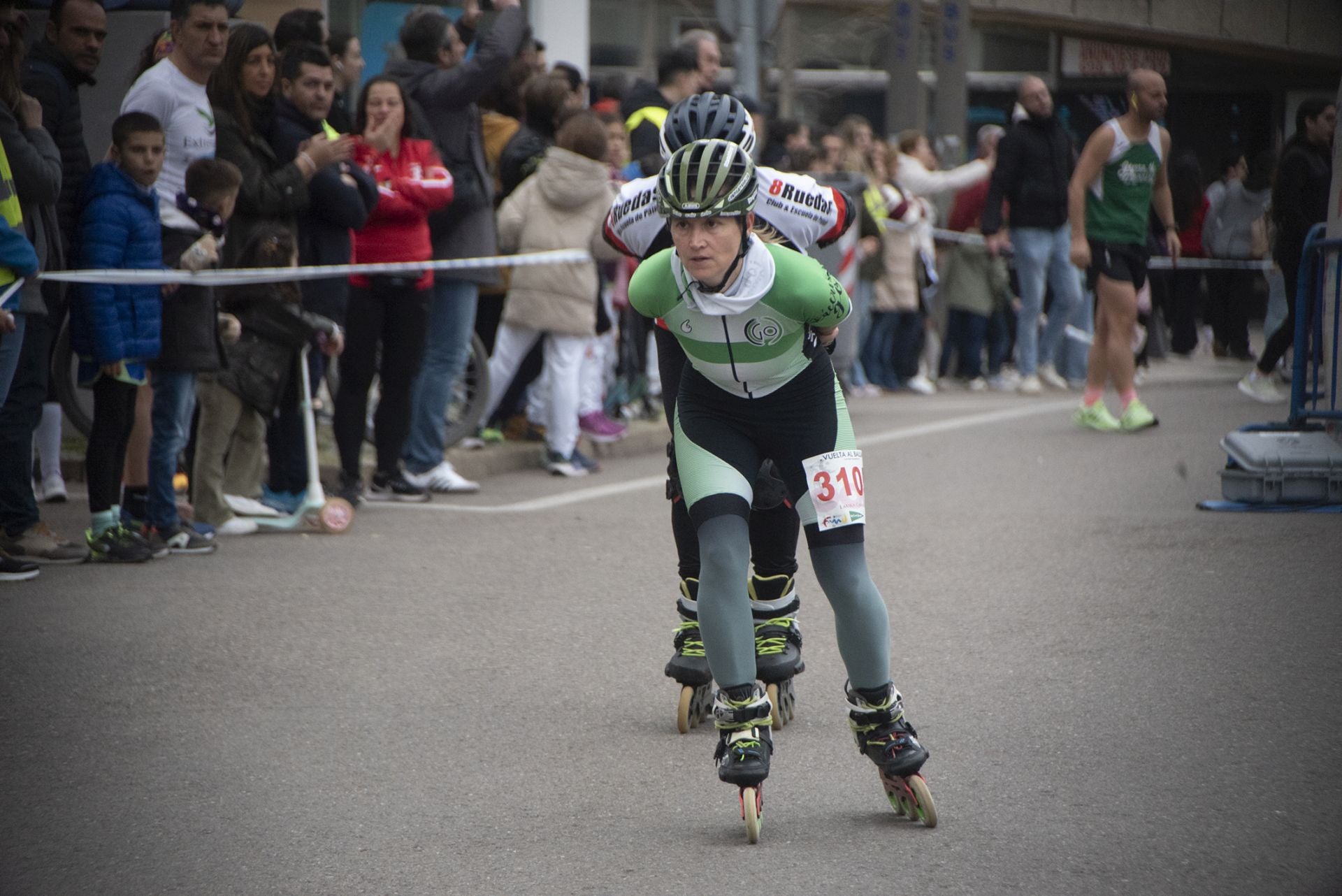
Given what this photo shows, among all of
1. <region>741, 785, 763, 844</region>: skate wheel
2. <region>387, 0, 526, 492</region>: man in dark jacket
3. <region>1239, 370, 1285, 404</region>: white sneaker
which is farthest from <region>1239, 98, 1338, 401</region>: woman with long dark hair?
<region>741, 785, 763, 844</region>: skate wheel

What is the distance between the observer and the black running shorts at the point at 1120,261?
11867 mm

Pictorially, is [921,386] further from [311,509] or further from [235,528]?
[235,528]

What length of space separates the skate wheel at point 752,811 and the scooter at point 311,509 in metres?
4.72

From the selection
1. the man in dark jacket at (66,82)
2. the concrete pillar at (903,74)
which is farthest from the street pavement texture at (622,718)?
the concrete pillar at (903,74)

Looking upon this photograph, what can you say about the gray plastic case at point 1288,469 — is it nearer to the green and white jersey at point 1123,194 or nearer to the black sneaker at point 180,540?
the green and white jersey at point 1123,194

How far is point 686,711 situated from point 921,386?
11447mm

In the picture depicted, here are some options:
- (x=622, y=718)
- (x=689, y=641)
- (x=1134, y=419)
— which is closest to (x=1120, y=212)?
(x=1134, y=419)

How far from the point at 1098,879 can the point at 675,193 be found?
1.90m

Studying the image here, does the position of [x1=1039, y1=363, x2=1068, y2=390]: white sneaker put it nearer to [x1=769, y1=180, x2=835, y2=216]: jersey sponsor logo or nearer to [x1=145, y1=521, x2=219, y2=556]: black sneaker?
[x1=145, y1=521, x2=219, y2=556]: black sneaker

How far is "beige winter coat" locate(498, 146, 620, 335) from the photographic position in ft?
34.0

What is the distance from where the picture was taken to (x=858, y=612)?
434cm

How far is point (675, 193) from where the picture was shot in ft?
14.0

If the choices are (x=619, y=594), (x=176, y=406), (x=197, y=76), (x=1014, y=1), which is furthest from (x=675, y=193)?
(x=1014, y=1)

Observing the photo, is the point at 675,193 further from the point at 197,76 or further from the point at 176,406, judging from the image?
the point at 197,76
